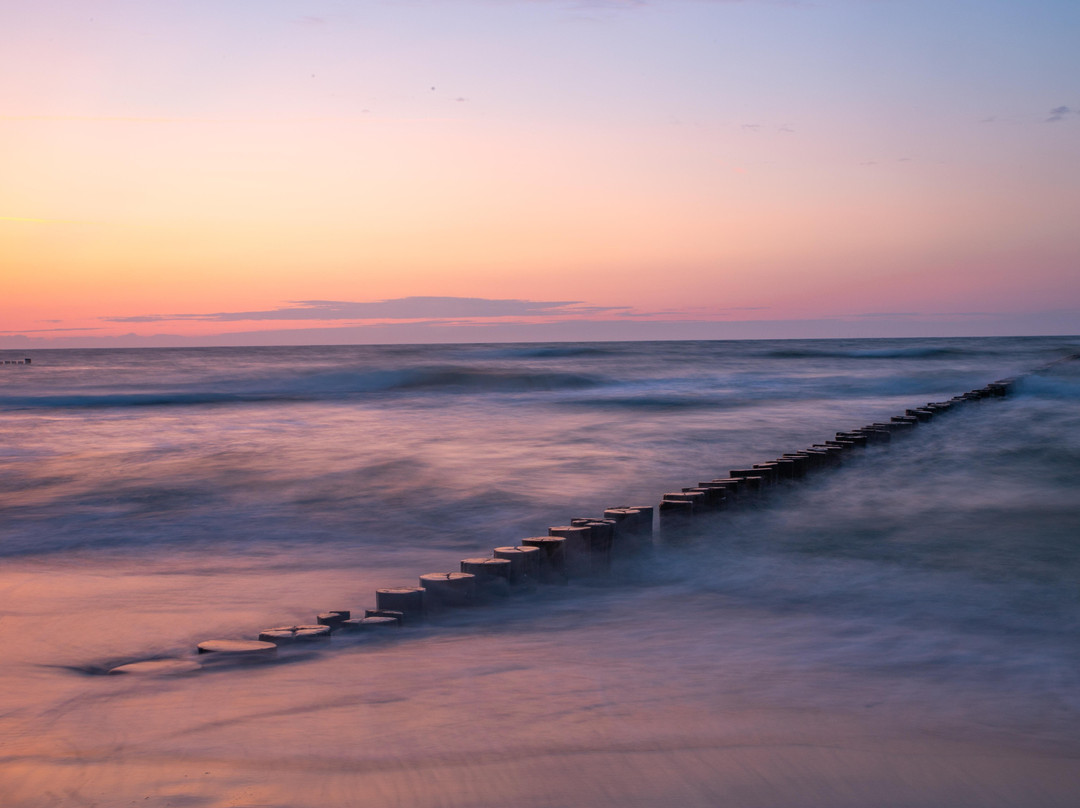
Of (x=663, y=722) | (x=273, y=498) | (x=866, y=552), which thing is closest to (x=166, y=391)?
(x=273, y=498)

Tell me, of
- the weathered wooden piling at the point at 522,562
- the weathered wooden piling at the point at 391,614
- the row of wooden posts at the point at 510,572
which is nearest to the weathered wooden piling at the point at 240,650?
the row of wooden posts at the point at 510,572

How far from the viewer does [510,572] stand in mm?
4887

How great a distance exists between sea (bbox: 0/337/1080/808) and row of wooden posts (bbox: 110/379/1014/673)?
0.26ft

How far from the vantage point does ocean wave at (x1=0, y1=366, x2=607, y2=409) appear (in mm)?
25953

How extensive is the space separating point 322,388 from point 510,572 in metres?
27.2

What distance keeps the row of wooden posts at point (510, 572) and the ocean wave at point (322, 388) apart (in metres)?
20.4

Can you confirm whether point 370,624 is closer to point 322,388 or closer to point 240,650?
point 240,650

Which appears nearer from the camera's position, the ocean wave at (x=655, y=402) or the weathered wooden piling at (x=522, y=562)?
the weathered wooden piling at (x=522, y=562)

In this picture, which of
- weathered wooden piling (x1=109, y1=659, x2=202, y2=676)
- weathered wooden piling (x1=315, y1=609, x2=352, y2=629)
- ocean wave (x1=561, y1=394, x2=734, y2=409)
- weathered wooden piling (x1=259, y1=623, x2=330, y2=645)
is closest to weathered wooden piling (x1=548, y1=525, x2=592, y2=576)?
weathered wooden piling (x1=315, y1=609, x2=352, y2=629)

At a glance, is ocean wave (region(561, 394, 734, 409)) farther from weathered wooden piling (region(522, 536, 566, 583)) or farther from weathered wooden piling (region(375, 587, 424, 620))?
weathered wooden piling (region(375, 587, 424, 620))

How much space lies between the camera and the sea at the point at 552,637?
2.73m

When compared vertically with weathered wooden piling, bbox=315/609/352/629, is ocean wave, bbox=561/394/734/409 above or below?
below

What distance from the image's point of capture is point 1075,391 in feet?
61.9

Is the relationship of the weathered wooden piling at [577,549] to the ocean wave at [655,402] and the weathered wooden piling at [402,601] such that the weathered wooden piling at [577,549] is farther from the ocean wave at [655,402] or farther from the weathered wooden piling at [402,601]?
the ocean wave at [655,402]
